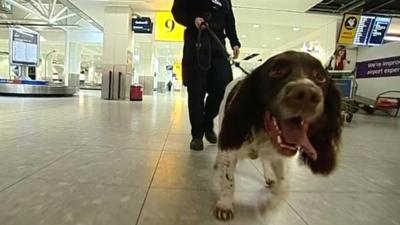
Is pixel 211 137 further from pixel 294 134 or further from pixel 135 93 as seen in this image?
pixel 135 93

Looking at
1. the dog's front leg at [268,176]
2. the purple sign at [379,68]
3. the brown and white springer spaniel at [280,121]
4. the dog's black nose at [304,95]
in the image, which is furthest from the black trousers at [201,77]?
the purple sign at [379,68]

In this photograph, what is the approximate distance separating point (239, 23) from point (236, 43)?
1345cm

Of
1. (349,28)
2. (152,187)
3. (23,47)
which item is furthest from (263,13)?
(152,187)

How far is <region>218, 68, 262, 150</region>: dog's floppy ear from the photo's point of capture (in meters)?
1.55

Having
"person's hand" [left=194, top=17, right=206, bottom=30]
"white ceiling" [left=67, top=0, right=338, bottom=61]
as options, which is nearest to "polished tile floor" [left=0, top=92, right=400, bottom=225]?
"person's hand" [left=194, top=17, right=206, bottom=30]

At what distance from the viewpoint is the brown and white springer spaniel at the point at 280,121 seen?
1405mm

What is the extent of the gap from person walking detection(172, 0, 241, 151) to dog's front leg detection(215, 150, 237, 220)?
142cm

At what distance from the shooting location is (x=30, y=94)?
13336mm

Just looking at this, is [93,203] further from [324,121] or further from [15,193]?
[324,121]

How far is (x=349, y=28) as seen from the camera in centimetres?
1280

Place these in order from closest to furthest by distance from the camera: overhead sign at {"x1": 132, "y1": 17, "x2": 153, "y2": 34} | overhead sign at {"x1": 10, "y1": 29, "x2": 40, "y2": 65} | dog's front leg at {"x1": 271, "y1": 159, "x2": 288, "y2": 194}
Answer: dog's front leg at {"x1": 271, "y1": 159, "x2": 288, "y2": 194} → overhead sign at {"x1": 10, "y1": 29, "x2": 40, "y2": 65} → overhead sign at {"x1": 132, "y1": 17, "x2": 153, "y2": 34}

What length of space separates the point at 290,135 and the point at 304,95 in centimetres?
25

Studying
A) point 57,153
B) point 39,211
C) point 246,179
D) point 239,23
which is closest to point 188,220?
point 39,211

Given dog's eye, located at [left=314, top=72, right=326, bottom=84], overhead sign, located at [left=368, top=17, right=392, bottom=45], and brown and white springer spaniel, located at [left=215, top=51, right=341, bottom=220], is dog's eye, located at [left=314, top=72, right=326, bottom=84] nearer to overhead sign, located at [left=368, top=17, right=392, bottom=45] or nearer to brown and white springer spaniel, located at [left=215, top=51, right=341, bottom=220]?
brown and white springer spaniel, located at [left=215, top=51, right=341, bottom=220]
